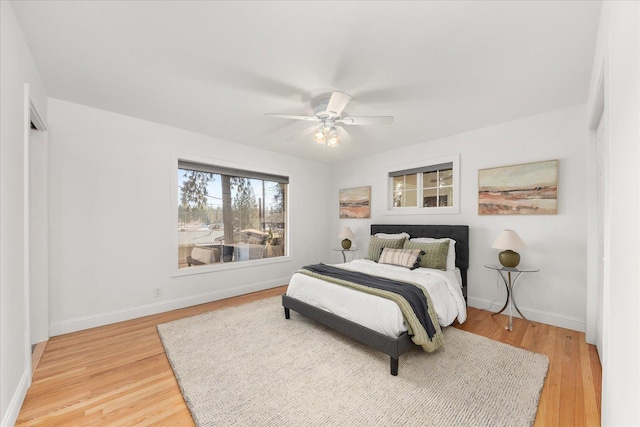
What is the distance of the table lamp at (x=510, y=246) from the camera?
288 cm

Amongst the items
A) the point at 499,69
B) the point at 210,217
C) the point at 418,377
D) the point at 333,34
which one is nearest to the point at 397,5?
the point at 333,34

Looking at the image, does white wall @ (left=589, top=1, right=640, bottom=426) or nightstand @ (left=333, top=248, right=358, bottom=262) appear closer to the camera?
white wall @ (left=589, top=1, right=640, bottom=426)

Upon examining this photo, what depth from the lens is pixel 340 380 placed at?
203cm

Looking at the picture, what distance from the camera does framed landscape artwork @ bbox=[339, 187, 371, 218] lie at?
→ 16.3ft

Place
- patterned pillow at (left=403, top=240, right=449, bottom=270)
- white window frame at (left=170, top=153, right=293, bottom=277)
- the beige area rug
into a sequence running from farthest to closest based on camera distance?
white window frame at (left=170, top=153, right=293, bottom=277)
patterned pillow at (left=403, top=240, right=449, bottom=270)
the beige area rug

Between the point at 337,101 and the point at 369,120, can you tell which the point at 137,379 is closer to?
the point at 337,101

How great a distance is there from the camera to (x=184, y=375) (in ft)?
6.85

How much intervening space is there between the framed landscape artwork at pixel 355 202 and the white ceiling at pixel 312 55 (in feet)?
6.75

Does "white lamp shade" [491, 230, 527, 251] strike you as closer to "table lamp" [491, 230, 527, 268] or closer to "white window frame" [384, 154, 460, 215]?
"table lamp" [491, 230, 527, 268]

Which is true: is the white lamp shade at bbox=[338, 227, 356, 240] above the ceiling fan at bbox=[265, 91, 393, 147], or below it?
below

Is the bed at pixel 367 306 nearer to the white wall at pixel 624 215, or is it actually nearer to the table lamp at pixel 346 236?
the table lamp at pixel 346 236

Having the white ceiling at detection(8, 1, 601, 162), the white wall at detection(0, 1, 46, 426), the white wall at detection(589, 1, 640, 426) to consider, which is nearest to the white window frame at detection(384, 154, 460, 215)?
the white ceiling at detection(8, 1, 601, 162)

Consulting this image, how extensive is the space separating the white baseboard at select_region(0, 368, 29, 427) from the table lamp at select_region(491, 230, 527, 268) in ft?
13.4

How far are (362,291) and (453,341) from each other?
1.08 meters
